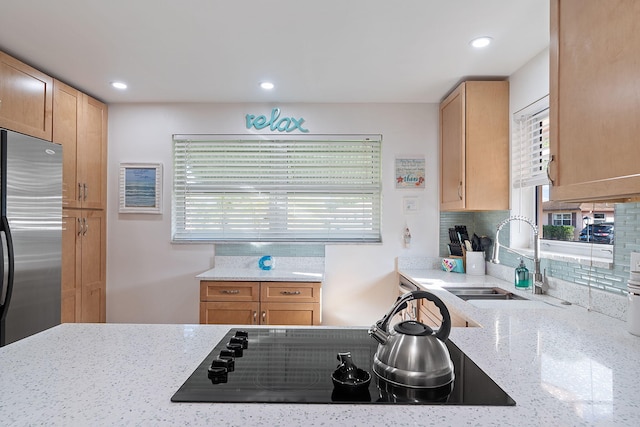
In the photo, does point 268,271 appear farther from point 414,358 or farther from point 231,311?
point 414,358

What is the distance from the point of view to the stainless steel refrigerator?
201cm

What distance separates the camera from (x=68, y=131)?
2898 millimetres

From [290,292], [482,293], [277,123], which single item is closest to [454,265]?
[482,293]

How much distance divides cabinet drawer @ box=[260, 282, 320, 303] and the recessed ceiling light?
1.95 meters

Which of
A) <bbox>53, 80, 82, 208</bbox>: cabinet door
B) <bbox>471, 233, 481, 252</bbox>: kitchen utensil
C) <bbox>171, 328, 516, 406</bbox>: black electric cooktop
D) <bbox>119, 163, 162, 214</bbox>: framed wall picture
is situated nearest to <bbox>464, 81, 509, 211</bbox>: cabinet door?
<bbox>471, 233, 481, 252</bbox>: kitchen utensil

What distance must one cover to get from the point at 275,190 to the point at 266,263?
0.68 meters

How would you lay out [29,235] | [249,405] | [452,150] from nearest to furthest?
[249,405], [29,235], [452,150]

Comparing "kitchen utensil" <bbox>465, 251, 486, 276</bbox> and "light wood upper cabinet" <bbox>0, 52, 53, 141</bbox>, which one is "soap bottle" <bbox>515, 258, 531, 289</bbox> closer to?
"kitchen utensil" <bbox>465, 251, 486, 276</bbox>

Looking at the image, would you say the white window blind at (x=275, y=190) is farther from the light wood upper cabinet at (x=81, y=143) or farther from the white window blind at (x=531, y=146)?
the white window blind at (x=531, y=146)

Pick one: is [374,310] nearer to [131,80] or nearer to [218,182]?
[218,182]

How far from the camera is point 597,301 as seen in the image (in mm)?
1783

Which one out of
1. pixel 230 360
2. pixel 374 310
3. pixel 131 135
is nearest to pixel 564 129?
pixel 230 360

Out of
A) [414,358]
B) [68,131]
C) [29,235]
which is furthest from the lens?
[68,131]

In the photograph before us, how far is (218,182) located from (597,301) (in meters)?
2.92
